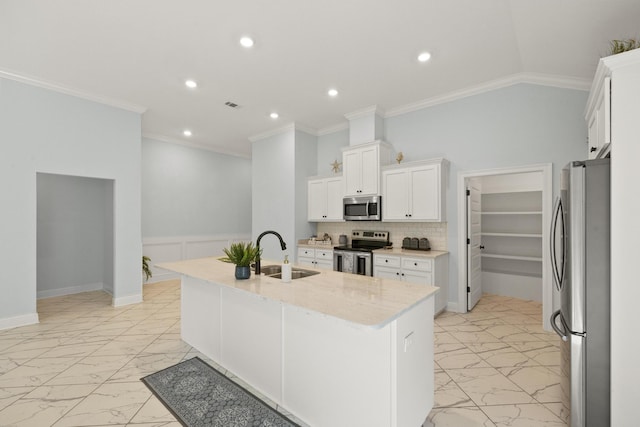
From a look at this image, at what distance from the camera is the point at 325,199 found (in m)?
5.59

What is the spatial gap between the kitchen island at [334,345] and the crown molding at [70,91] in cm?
362

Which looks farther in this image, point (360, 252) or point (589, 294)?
point (360, 252)

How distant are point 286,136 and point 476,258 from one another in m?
4.06

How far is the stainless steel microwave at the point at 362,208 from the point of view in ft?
15.6

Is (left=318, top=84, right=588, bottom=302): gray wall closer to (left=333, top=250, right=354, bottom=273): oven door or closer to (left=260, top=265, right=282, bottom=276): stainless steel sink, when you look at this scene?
(left=333, top=250, right=354, bottom=273): oven door

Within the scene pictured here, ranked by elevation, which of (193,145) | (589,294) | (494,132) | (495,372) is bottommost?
(495,372)

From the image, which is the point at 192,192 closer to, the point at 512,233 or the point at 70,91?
the point at 70,91

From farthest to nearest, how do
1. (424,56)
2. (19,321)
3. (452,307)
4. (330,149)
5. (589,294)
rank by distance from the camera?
(330,149) → (452,307) → (19,321) → (424,56) → (589,294)

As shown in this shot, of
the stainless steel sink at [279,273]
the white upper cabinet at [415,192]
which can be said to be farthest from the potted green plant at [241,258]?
the white upper cabinet at [415,192]

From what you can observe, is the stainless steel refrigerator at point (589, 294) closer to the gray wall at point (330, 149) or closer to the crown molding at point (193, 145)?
the gray wall at point (330, 149)

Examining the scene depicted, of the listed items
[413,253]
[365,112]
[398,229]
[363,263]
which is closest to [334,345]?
[413,253]

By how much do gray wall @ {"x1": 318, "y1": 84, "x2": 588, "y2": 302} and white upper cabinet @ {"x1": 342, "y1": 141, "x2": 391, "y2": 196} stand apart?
45 centimetres

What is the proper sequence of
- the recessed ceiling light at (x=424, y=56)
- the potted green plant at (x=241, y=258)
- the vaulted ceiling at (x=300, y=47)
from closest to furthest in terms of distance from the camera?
the potted green plant at (x=241, y=258) → the vaulted ceiling at (x=300, y=47) → the recessed ceiling light at (x=424, y=56)

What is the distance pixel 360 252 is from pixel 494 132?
2.57m
